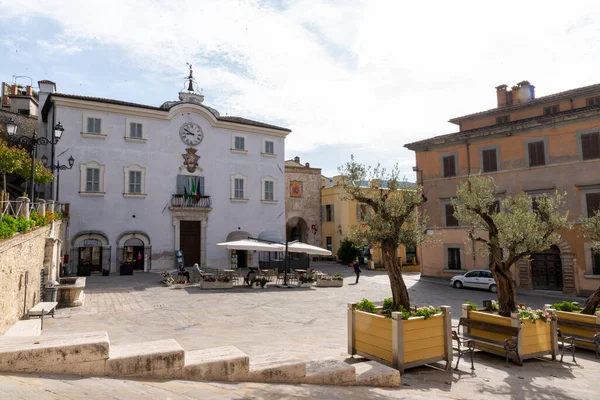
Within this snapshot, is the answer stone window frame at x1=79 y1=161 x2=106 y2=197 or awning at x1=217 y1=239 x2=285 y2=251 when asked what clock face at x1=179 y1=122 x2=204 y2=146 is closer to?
stone window frame at x1=79 y1=161 x2=106 y2=197

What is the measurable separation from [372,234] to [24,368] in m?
6.67

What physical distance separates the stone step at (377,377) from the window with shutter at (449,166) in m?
22.1

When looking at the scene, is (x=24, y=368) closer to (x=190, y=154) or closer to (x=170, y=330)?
(x=170, y=330)

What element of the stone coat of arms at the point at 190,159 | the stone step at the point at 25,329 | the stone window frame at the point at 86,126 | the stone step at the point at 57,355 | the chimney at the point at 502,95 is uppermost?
the chimney at the point at 502,95

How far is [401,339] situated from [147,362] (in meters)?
4.19

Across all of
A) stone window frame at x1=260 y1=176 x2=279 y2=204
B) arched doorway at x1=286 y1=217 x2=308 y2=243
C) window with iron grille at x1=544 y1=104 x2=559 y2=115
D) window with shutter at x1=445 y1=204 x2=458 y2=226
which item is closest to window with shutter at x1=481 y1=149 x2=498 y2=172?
window with shutter at x1=445 y1=204 x2=458 y2=226

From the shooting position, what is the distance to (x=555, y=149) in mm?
22609

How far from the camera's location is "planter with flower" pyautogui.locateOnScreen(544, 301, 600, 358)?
951cm

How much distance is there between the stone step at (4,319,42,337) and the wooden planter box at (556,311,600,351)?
11.5m

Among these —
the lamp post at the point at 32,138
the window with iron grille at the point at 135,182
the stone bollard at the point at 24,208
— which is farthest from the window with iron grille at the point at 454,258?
the stone bollard at the point at 24,208

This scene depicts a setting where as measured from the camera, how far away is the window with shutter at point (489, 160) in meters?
25.0

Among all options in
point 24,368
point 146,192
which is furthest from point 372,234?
point 146,192

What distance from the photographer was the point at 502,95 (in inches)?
1152

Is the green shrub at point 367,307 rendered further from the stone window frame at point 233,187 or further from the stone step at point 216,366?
the stone window frame at point 233,187
